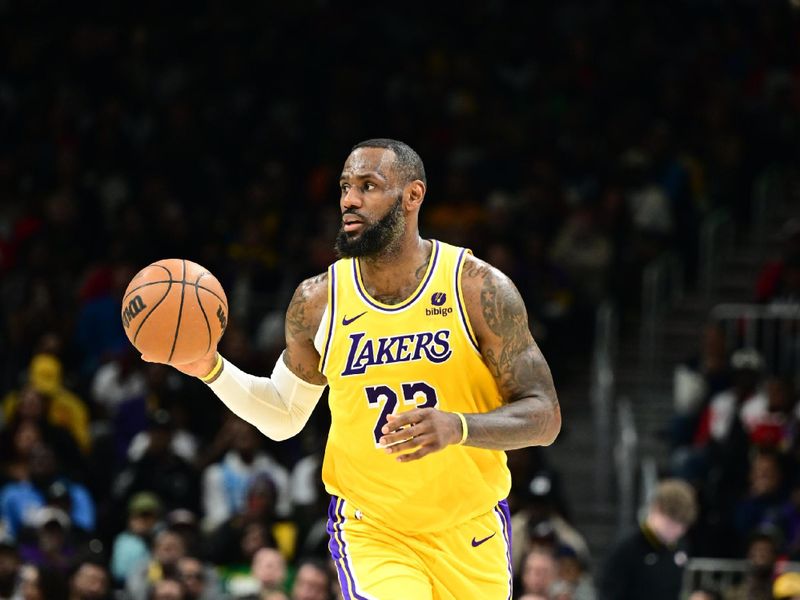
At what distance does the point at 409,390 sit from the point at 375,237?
0.66 metres

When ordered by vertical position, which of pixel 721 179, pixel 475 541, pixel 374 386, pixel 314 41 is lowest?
pixel 475 541

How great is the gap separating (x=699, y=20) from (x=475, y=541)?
13.9 meters

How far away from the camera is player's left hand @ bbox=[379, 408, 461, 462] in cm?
564

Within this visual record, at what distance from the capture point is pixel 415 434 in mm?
5645

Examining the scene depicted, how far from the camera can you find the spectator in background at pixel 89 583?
11.2m

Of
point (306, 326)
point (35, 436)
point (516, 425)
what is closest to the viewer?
point (516, 425)

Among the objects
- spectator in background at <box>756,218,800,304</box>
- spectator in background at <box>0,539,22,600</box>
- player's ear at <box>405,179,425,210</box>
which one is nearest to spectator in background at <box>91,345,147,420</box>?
spectator in background at <box>0,539,22,600</box>

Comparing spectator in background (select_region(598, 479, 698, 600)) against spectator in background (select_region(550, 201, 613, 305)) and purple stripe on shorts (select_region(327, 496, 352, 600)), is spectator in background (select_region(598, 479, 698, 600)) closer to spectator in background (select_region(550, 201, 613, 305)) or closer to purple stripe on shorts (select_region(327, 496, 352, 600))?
purple stripe on shorts (select_region(327, 496, 352, 600))

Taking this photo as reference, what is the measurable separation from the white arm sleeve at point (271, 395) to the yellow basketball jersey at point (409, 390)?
380 mm

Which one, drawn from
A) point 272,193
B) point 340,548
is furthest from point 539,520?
point 272,193

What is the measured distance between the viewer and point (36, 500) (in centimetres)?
1290

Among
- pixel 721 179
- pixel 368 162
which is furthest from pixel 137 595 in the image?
pixel 721 179

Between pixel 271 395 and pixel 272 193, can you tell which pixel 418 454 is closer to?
pixel 271 395

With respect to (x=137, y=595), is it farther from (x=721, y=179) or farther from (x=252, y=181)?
(x=721, y=179)
